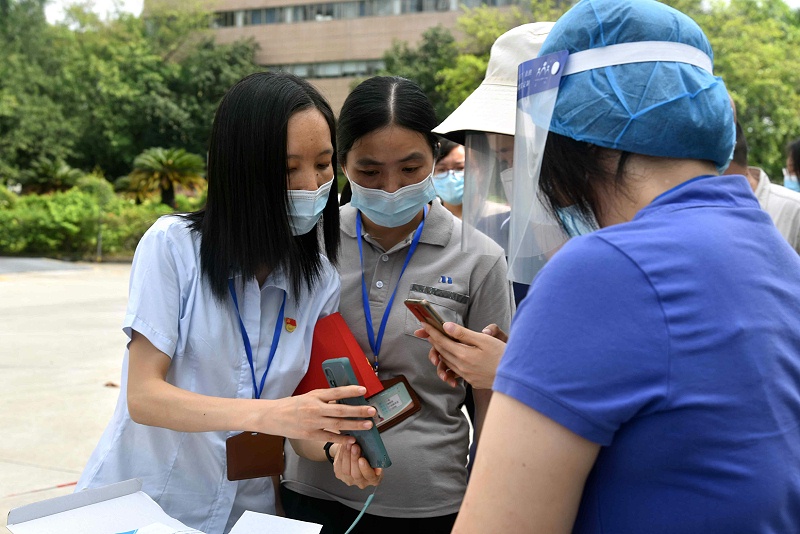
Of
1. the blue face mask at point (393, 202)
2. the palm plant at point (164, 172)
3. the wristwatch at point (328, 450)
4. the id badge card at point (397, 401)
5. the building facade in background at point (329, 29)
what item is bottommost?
the palm plant at point (164, 172)

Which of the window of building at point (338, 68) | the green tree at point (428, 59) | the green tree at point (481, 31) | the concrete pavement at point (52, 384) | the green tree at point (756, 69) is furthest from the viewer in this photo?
the window of building at point (338, 68)

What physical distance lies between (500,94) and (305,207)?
639mm

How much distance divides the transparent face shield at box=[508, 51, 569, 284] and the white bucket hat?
0.72 meters

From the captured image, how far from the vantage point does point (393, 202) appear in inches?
81.8

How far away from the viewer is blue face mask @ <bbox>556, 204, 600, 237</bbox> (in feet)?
3.58

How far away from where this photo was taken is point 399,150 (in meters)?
2.08

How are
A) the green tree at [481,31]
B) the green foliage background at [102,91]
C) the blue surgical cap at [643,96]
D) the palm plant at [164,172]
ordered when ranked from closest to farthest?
1. the blue surgical cap at [643,96]
2. the green tree at [481,31]
3. the palm plant at [164,172]
4. the green foliage background at [102,91]

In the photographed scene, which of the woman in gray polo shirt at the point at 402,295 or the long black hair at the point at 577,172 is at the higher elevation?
the long black hair at the point at 577,172

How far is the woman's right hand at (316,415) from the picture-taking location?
1486mm

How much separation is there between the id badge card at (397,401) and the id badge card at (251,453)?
1.00 ft

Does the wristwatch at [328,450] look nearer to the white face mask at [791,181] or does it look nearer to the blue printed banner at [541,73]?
the blue printed banner at [541,73]

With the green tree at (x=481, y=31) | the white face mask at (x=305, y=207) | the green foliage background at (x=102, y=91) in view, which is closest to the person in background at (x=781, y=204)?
the white face mask at (x=305, y=207)

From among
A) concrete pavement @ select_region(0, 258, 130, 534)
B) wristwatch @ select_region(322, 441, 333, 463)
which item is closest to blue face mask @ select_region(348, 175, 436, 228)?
wristwatch @ select_region(322, 441, 333, 463)

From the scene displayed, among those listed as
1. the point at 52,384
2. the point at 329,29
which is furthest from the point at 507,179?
the point at 329,29
